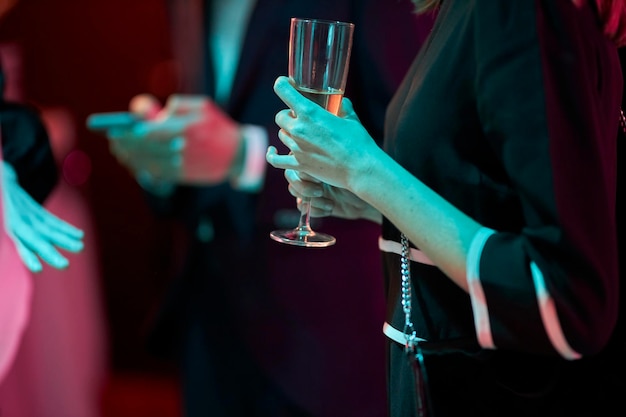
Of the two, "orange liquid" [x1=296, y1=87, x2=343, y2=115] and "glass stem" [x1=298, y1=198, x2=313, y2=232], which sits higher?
"orange liquid" [x1=296, y1=87, x2=343, y2=115]

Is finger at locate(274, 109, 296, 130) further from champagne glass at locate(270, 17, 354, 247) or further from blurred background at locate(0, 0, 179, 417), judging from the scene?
blurred background at locate(0, 0, 179, 417)

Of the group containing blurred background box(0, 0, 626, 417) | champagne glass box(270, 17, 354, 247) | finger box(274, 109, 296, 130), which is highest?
champagne glass box(270, 17, 354, 247)

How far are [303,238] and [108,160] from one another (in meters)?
1.69

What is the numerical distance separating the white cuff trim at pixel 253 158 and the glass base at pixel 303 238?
57 centimetres

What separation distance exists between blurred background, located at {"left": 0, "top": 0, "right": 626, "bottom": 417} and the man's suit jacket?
373mm

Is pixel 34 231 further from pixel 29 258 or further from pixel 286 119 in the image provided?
pixel 286 119

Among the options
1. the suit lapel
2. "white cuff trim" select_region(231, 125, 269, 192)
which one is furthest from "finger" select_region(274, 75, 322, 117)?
"white cuff trim" select_region(231, 125, 269, 192)

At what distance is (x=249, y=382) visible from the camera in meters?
1.47

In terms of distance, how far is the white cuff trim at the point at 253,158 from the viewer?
55.3 inches

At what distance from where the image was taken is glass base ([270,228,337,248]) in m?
0.79

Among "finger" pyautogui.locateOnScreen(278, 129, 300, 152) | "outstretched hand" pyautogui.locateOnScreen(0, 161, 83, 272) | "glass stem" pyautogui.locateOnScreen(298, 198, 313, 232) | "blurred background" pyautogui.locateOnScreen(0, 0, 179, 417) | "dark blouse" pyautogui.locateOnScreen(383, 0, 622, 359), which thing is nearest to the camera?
"dark blouse" pyautogui.locateOnScreen(383, 0, 622, 359)

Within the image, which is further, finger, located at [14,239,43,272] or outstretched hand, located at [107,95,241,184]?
outstretched hand, located at [107,95,241,184]

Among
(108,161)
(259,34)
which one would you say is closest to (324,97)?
(259,34)

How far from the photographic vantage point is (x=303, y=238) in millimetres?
807
